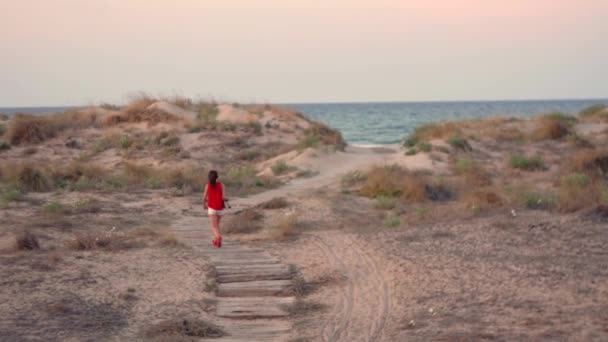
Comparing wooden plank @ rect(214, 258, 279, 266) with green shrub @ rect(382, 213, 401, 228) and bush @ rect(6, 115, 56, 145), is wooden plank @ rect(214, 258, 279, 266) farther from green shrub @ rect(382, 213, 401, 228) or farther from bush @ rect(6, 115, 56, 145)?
bush @ rect(6, 115, 56, 145)

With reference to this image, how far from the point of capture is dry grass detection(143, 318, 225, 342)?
9.70 metres

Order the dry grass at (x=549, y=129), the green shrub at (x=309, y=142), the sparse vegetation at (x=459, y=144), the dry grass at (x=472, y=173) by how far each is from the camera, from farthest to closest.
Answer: the green shrub at (x=309, y=142), the dry grass at (x=549, y=129), the sparse vegetation at (x=459, y=144), the dry grass at (x=472, y=173)

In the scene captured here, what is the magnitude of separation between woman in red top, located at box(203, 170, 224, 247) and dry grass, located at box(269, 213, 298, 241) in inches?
39.9

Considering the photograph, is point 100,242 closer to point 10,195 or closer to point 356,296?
point 356,296

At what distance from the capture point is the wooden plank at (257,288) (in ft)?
38.3

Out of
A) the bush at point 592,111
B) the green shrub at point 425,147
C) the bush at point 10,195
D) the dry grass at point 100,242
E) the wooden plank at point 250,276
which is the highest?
the bush at point 592,111

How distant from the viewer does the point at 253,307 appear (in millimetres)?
10984

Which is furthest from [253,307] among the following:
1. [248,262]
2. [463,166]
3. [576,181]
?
[463,166]

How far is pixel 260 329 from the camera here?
10117mm

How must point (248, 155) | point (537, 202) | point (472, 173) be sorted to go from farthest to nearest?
point (248, 155) < point (472, 173) < point (537, 202)

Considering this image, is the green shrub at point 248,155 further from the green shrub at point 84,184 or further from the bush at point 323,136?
the green shrub at point 84,184

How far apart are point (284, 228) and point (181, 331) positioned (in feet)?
18.9

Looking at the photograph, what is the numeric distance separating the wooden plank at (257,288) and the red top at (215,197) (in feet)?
9.61

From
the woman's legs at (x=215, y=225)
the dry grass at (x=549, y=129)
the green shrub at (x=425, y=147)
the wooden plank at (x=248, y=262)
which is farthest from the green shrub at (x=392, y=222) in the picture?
the dry grass at (x=549, y=129)
